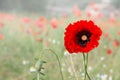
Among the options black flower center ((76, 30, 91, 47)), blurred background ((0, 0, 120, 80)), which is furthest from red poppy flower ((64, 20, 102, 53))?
blurred background ((0, 0, 120, 80))

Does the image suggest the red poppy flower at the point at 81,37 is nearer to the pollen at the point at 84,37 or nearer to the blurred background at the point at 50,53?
the pollen at the point at 84,37

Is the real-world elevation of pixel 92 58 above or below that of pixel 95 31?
below

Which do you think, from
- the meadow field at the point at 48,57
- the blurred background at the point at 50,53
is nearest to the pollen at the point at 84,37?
the blurred background at the point at 50,53

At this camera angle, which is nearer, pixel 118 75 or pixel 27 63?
pixel 118 75

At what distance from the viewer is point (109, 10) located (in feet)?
39.8

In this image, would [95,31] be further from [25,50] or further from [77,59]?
[25,50]

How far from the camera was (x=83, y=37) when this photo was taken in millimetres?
2043

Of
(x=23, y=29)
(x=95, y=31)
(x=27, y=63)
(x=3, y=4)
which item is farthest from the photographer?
(x=3, y=4)

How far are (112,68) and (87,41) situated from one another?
2324 millimetres

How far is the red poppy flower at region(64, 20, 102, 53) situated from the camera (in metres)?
1.94

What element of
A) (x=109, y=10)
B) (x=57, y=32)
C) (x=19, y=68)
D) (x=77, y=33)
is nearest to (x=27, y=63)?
(x=19, y=68)

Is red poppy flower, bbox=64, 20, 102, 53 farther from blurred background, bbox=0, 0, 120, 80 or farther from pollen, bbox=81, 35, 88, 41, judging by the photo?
blurred background, bbox=0, 0, 120, 80

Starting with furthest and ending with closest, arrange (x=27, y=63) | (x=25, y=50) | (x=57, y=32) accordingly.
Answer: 1. (x=57, y=32)
2. (x=25, y=50)
3. (x=27, y=63)

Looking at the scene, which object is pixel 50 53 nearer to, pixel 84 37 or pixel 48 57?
pixel 48 57
